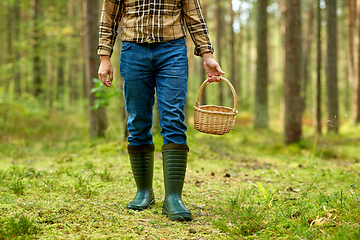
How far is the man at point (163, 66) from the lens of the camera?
7.88ft

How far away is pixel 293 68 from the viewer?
7.20 metres

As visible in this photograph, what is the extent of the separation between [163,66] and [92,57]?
5086 mm

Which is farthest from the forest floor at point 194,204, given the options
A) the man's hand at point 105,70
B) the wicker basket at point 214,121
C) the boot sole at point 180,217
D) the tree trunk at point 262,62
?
the tree trunk at point 262,62

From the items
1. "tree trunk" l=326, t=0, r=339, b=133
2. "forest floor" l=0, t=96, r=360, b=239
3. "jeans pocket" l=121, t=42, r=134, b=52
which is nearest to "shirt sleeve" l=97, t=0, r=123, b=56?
"jeans pocket" l=121, t=42, r=134, b=52

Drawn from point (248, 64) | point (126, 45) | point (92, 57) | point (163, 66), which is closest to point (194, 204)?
point (163, 66)

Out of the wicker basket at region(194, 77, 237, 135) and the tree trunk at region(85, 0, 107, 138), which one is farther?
the tree trunk at region(85, 0, 107, 138)

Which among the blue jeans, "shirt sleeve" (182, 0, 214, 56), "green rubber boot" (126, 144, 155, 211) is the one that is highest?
"shirt sleeve" (182, 0, 214, 56)

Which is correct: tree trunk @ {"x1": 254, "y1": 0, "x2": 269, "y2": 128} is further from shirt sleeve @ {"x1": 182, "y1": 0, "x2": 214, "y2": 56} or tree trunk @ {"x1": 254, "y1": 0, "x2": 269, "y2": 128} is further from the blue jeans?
the blue jeans

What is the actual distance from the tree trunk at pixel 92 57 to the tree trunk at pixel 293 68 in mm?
4638

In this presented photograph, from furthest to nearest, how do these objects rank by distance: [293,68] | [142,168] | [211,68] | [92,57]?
[293,68] < [92,57] < [142,168] < [211,68]

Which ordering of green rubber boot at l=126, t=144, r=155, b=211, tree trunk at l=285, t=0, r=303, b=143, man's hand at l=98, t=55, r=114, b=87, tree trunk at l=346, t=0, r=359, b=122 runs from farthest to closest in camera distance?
tree trunk at l=346, t=0, r=359, b=122, tree trunk at l=285, t=0, r=303, b=143, green rubber boot at l=126, t=144, r=155, b=211, man's hand at l=98, t=55, r=114, b=87

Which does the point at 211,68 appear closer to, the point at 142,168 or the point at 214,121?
the point at 214,121

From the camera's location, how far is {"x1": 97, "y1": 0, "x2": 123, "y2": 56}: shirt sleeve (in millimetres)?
2588

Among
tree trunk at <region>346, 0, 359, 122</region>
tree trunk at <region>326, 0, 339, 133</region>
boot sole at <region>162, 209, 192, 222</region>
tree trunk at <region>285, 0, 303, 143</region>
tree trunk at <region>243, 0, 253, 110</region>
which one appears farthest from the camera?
tree trunk at <region>243, 0, 253, 110</region>
